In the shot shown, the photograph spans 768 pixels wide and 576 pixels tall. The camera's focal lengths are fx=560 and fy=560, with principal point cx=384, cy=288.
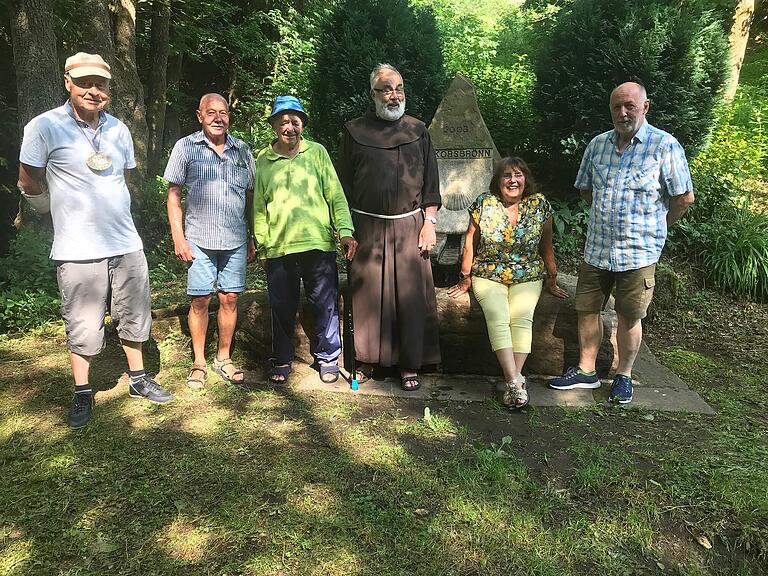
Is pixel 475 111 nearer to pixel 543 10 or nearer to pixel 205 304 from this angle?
pixel 205 304

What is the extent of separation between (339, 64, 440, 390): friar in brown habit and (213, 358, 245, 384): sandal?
84 cm

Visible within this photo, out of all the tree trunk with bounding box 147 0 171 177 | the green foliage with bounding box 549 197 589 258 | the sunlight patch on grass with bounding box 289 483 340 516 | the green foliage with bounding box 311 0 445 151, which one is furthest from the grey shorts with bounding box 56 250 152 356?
the tree trunk with bounding box 147 0 171 177

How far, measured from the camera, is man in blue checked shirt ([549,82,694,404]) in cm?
329

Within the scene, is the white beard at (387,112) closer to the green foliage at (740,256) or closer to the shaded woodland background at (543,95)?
the shaded woodland background at (543,95)

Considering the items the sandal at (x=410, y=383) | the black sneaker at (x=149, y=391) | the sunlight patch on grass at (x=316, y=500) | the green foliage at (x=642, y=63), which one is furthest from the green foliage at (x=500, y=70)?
the sunlight patch on grass at (x=316, y=500)

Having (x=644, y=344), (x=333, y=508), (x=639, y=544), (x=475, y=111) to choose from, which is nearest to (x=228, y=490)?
(x=333, y=508)

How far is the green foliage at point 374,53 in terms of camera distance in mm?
6102

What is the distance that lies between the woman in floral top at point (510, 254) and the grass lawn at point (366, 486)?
1.63 feet

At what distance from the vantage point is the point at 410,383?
3777 millimetres

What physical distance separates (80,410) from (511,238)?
2.85m

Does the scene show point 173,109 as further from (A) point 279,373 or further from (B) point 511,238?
(B) point 511,238

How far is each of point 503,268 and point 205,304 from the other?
1.98 m

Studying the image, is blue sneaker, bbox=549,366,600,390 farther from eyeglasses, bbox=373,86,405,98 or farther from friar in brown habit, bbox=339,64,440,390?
eyeglasses, bbox=373,86,405,98

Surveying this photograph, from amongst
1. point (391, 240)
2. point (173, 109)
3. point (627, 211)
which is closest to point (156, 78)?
point (173, 109)
